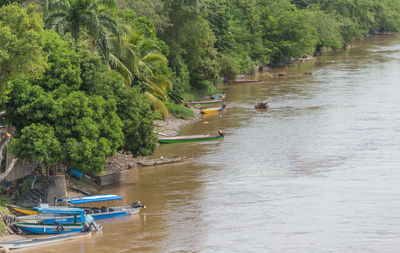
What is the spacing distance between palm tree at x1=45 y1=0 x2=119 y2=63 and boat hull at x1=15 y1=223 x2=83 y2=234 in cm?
1135

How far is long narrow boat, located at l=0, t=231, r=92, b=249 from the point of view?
21933mm

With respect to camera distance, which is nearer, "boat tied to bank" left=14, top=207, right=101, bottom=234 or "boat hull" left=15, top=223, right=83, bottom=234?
"boat hull" left=15, top=223, right=83, bottom=234

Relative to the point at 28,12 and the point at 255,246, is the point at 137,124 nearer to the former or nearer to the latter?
the point at 28,12

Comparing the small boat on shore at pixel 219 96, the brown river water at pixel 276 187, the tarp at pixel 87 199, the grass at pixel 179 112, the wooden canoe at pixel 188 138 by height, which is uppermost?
the small boat on shore at pixel 219 96

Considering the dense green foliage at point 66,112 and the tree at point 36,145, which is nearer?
the tree at point 36,145

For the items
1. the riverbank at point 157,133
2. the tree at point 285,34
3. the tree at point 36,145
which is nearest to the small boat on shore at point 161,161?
the riverbank at point 157,133

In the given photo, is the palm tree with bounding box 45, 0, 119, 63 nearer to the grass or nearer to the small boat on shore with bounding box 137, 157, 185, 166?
the small boat on shore with bounding box 137, 157, 185, 166

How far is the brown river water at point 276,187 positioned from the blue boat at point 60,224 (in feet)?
2.75

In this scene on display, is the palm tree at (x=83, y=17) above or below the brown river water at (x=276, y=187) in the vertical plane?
above

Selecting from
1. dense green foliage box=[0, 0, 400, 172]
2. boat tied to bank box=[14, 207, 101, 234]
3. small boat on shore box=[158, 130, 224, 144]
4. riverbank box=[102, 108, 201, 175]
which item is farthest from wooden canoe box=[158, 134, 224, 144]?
boat tied to bank box=[14, 207, 101, 234]

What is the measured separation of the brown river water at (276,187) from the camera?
24.9m

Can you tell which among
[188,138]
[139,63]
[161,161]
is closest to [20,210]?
[161,161]

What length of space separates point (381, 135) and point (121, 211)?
23271 mm

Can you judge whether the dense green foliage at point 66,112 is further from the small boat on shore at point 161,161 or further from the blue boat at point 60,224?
the small boat on shore at point 161,161
